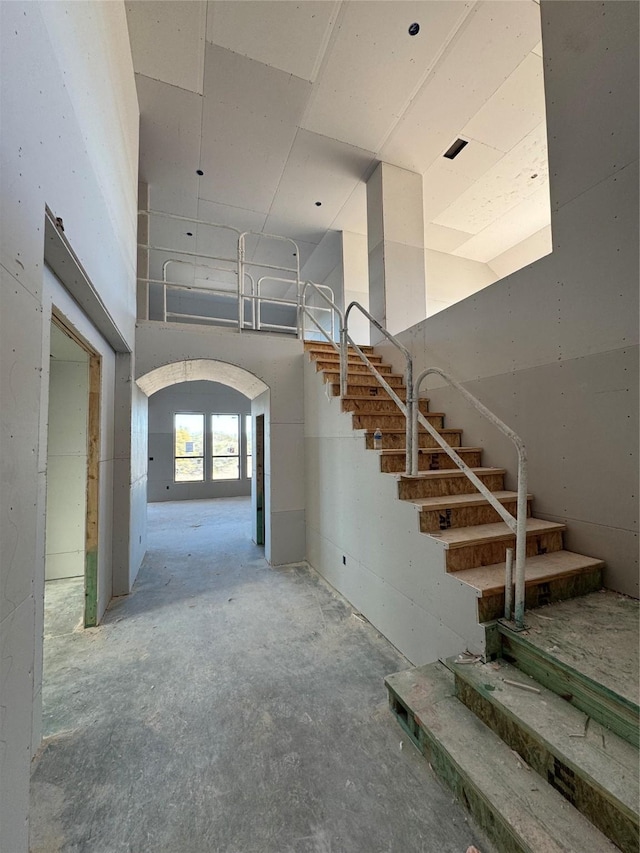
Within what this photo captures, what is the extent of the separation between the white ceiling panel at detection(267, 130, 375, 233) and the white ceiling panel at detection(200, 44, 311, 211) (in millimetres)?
161

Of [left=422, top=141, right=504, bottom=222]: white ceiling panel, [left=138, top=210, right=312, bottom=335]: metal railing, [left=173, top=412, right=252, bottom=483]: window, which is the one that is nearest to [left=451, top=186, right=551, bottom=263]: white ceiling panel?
[left=422, top=141, right=504, bottom=222]: white ceiling panel

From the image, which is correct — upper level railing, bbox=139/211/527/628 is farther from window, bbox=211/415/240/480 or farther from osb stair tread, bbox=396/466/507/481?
window, bbox=211/415/240/480

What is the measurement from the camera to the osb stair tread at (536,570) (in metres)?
1.77

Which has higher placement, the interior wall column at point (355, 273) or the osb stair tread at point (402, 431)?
the interior wall column at point (355, 273)

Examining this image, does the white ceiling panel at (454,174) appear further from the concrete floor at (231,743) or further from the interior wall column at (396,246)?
the concrete floor at (231,743)

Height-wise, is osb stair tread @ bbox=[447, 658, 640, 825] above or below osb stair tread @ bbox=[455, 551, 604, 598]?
below

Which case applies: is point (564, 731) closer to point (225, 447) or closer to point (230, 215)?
point (230, 215)

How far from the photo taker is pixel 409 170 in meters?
4.59

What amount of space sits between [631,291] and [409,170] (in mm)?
3752

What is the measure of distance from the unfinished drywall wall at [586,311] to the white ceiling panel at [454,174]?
188cm

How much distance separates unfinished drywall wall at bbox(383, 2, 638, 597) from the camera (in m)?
2.03

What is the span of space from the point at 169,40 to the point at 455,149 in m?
3.27

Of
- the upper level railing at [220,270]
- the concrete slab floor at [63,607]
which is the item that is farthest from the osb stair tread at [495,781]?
the upper level railing at [220,270]

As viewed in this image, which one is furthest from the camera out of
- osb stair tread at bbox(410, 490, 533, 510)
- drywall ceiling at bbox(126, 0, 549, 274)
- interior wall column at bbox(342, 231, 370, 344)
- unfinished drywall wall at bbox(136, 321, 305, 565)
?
interior wall column at bbox(342, 231, 370, 344)
